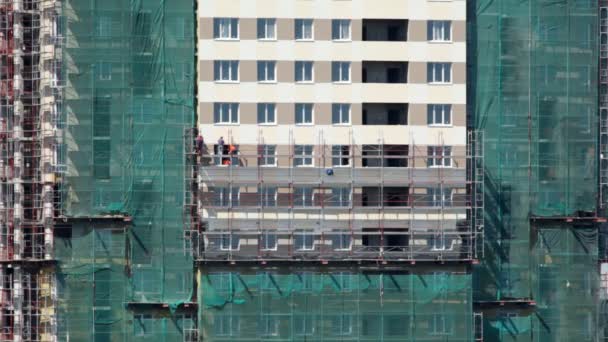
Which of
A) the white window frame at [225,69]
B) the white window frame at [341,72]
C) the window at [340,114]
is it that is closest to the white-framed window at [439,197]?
the window at [340,114]

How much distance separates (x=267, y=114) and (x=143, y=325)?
54.4 ft

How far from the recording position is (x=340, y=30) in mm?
97875

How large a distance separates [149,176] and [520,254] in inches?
1026

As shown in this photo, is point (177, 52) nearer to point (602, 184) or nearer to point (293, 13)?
point (293, 13)

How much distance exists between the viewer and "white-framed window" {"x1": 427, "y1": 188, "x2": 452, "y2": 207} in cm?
9744

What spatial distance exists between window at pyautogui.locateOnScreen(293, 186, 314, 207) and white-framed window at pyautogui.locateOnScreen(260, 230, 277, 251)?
2.70 metres

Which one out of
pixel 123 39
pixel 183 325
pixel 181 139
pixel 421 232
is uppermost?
pixel 123 39

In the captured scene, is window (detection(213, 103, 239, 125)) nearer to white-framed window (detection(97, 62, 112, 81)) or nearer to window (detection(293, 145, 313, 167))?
window (detection(293, 145, 313, 167))

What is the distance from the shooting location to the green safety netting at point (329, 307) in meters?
96.2

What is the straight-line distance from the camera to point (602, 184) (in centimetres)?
10119

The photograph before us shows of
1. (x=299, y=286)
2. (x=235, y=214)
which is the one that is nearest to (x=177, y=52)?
(x=235, y=214)

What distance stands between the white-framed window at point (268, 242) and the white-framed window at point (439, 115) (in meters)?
13.0

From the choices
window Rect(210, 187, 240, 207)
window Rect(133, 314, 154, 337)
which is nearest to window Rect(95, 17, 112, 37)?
window Rect(210, 187, 240, 207)

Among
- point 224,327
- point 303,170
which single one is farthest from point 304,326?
point 303,170
